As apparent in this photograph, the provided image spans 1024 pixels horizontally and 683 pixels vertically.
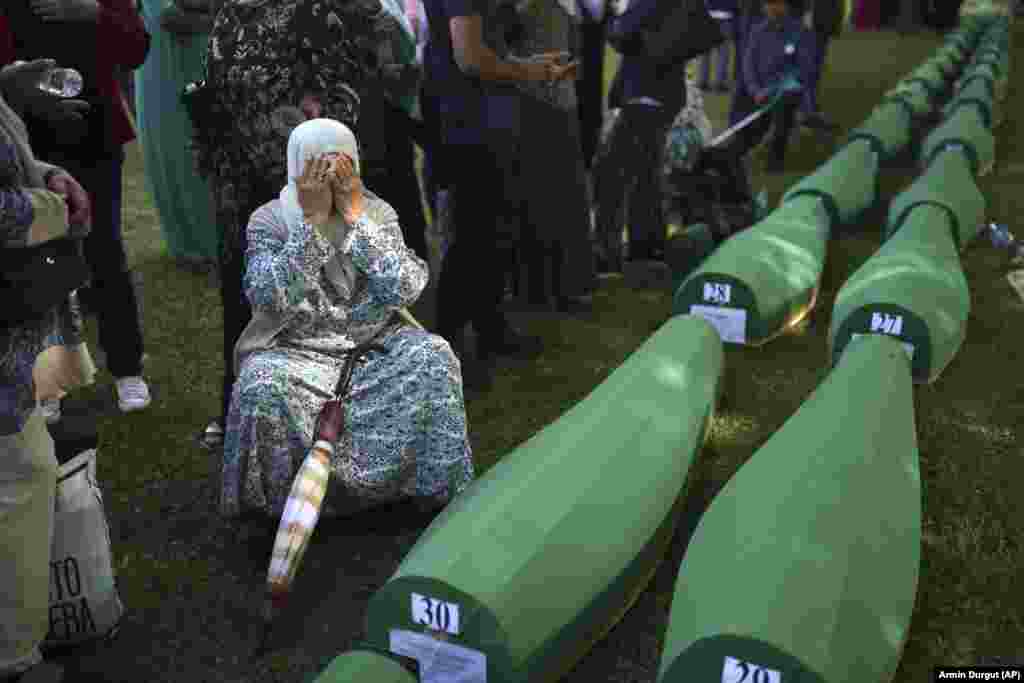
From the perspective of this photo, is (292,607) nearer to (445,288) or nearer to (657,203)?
(445,288)

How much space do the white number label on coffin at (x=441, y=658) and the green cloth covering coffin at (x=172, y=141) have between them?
3566 millimetres

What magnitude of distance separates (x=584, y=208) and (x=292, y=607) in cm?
271

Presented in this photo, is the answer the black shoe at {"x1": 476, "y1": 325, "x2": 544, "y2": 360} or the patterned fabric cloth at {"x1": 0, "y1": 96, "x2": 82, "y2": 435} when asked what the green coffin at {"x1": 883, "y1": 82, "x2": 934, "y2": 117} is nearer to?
the black shoe at {"x1": 476, "y1": 325, "x2": 544, "y2": 360}

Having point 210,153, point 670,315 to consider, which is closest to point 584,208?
point 670,315

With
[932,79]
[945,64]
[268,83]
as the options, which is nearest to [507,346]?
[268,83]

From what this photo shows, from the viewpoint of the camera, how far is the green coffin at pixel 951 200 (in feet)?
18.5

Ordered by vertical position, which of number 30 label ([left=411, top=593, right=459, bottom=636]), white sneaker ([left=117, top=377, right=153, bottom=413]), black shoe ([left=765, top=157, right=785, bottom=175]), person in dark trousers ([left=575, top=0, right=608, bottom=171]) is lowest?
black shoe ([left=765, top=157, right=785, bottom=175])

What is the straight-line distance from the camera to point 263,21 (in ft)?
10.7

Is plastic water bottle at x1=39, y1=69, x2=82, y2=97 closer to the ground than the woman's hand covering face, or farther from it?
farther from it

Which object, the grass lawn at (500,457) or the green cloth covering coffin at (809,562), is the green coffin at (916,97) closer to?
the grass lawn at (500,457)

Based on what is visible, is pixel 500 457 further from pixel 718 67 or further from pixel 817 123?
pixel 718 67

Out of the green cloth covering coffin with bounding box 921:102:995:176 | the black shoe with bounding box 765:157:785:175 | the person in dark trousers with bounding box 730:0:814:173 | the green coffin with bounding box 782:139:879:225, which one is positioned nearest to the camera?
the green coffin with bounding box 782:139:879:225

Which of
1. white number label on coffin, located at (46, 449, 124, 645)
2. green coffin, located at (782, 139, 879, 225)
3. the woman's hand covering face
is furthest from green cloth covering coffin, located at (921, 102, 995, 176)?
white number label on coffin, located at (46, 449, 124, 645)

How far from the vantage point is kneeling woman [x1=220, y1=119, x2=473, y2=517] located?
3.03 m
